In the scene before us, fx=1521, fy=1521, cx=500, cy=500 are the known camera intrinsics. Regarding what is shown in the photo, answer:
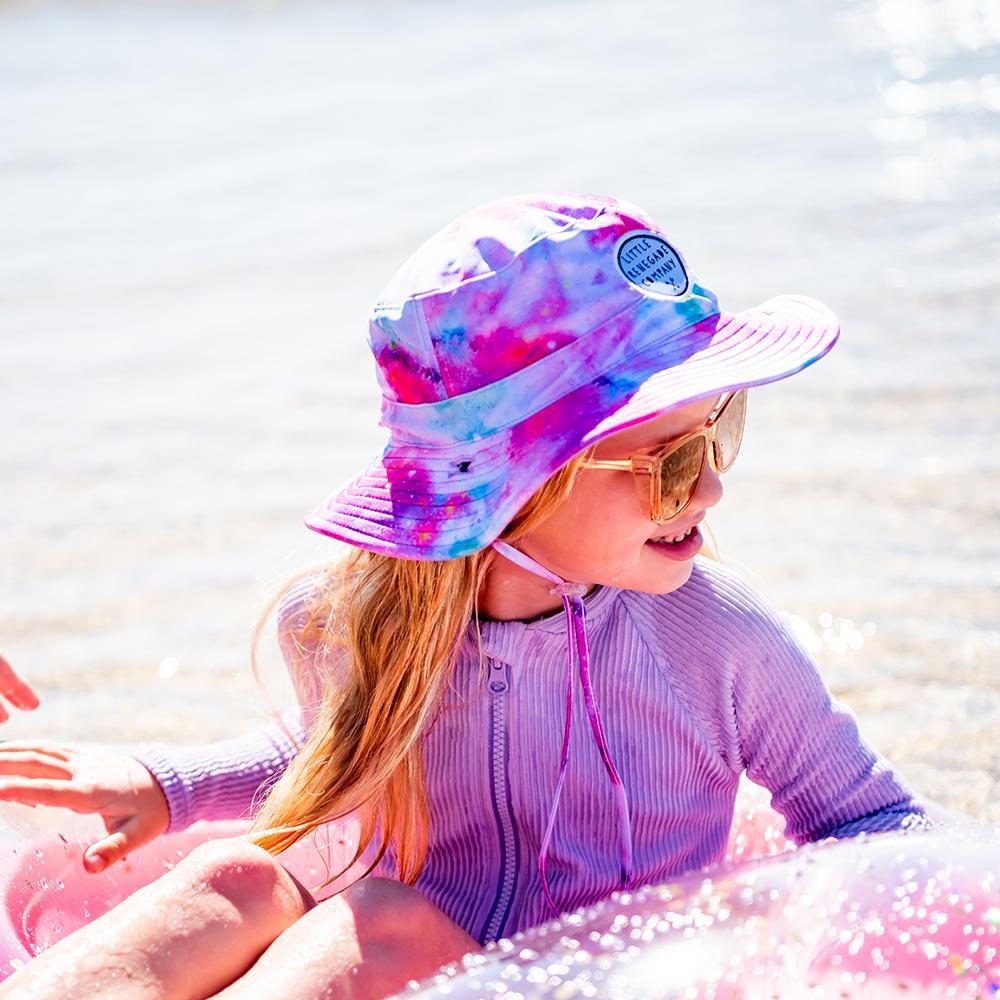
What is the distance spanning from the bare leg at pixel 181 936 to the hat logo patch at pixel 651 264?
78 centimetres

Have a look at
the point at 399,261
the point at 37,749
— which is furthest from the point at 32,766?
the point at 399,261

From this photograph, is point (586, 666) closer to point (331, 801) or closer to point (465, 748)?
point (465, 748)

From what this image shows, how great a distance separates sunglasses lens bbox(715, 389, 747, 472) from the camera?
1.71 metres

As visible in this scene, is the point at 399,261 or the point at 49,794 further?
the point at 399,261

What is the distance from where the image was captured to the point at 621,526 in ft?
5.62

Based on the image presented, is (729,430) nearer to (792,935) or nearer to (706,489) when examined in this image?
(706,489)

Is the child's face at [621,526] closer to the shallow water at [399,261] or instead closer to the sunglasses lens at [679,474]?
the sunglasses lens at [679,474]

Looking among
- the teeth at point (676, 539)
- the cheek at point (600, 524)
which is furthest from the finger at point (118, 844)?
the teeth at point (676, 539)

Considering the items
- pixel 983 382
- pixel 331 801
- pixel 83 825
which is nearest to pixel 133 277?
pixel 983 382

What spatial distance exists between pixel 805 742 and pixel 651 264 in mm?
598

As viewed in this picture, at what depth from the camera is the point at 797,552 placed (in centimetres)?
328

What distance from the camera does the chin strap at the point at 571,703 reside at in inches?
70.2

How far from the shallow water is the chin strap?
1.59ft

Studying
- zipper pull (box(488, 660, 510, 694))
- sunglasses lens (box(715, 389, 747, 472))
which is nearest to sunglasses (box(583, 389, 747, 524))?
sunglasses lens (box(715, 389, 747, 472))
